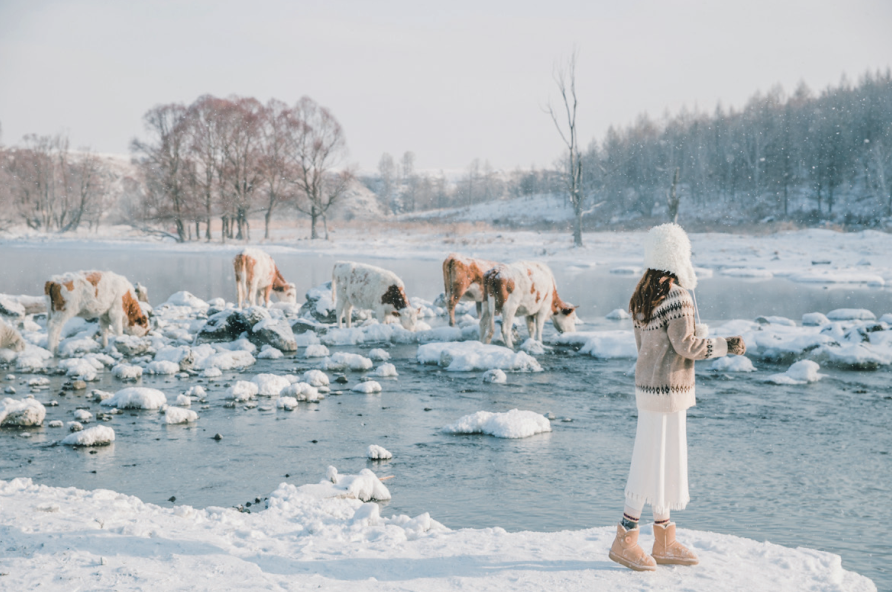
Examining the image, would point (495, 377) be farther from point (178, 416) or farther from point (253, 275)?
point (253, 275)

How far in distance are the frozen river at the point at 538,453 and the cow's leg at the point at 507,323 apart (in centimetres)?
164

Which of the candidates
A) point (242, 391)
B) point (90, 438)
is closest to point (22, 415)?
point (90, 438)

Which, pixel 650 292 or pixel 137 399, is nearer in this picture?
pixel 650 292

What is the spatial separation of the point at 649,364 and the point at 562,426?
4.35m

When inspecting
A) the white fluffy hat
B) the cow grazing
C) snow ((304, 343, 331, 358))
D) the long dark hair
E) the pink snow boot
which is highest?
the white fluffy hat

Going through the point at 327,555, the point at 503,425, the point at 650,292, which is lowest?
the point at 503,425

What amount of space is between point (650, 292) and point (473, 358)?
8.00 metres

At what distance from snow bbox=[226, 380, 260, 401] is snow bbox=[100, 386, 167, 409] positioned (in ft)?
2.54

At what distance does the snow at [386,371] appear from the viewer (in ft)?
36.8

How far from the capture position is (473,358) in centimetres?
1210

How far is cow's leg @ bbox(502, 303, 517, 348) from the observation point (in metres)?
13.6

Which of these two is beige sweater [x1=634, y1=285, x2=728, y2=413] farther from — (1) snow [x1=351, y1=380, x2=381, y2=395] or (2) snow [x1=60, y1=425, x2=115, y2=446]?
(1) snow [x1=351, y1=380, x2=381, y2=395]

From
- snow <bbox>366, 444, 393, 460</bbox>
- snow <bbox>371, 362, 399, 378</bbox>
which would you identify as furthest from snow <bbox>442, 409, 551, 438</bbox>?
snow <bbox>371, 362, 399, 378</bbox>

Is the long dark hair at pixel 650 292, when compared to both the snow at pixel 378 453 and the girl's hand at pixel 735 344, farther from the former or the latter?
the snow at pixel 378 453
